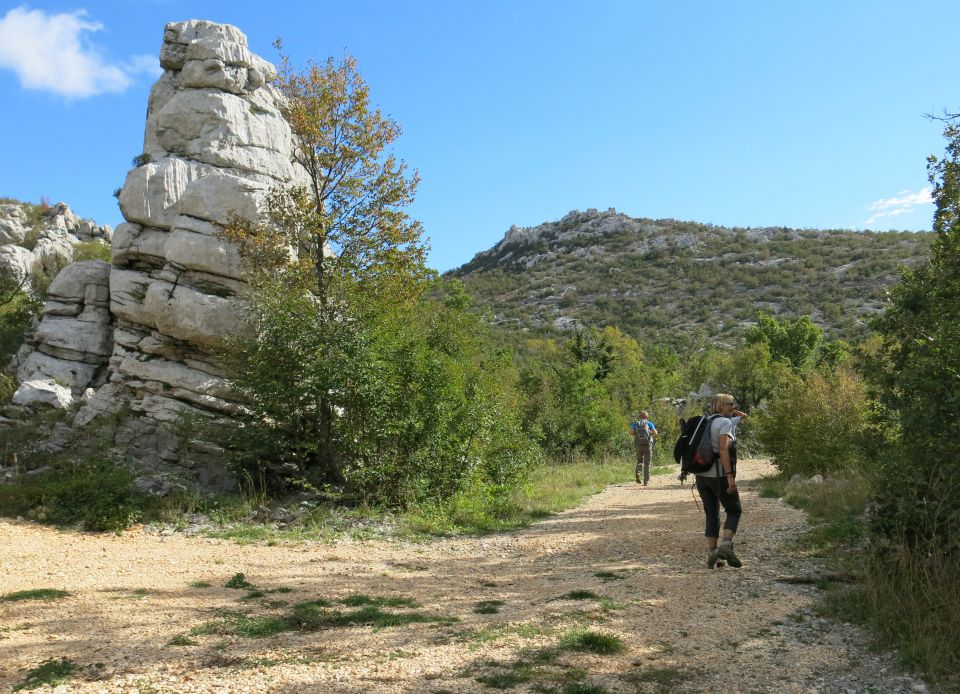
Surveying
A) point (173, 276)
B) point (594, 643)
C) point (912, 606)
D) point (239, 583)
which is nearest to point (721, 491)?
point (912, 606)

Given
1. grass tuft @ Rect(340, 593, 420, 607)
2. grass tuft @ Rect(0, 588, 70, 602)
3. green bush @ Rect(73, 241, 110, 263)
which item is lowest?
grass tuft @ Rect(340, 593, 420, 607)

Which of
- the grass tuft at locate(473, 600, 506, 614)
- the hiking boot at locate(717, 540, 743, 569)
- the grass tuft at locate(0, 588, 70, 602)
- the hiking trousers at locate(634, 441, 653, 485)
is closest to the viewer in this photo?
the grass tuft at locate(473, 600, 506, 614)

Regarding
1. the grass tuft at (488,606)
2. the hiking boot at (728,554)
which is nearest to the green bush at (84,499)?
the grass tuft at (488,606)

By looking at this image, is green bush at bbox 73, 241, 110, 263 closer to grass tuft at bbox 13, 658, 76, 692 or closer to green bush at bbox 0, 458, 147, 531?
green bush at bbox 0, 458, 147, 531

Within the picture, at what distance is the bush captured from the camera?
13484mm

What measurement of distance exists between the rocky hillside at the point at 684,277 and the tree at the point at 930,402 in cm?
4090

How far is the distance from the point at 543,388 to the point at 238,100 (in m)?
18.0

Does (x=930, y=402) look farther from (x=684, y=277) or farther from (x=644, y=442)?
(x=684, y=277)

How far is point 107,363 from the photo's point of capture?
15.0 m

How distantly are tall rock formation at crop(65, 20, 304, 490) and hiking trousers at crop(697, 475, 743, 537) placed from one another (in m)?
8.95

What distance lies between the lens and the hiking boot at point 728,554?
6.77 metres

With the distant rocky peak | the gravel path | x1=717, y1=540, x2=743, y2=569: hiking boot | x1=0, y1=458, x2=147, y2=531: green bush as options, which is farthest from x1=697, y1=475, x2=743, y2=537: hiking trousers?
the distant rocky peak

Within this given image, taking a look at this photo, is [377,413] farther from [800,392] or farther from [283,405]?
[800,392]

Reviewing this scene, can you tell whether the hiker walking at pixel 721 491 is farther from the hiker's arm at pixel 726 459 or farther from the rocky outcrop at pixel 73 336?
the rocky outcrop at pixel 73 336
